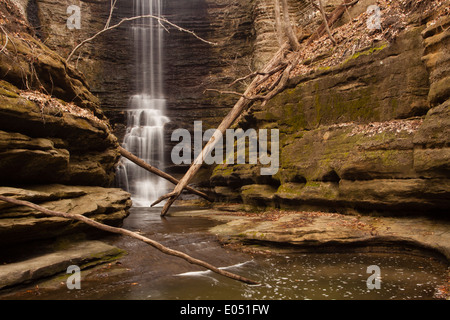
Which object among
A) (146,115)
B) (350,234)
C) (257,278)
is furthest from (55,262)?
(146,115)

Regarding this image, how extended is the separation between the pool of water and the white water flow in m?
11.4

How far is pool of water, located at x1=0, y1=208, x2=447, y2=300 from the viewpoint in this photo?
4602 mm

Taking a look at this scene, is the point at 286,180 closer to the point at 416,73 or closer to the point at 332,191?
the point at 332,191

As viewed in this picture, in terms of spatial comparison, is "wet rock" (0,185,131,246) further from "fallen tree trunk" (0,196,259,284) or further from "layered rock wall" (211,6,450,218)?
"layered rock wall" (211,6,450,218)

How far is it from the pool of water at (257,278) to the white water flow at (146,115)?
11.4m

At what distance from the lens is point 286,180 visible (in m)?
10.9

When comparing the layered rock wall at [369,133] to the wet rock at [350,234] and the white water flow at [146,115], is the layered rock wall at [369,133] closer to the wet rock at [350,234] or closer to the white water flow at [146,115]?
the wet rock at [350,234]

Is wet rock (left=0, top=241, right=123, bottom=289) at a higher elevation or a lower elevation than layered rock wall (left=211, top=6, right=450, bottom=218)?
lower

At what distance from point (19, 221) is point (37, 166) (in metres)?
1.62

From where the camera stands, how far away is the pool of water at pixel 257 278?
4.60 meters

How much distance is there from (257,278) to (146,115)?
18.2 metres

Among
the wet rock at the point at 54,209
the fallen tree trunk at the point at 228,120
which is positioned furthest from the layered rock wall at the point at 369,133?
the wet rock at the point at 54,209

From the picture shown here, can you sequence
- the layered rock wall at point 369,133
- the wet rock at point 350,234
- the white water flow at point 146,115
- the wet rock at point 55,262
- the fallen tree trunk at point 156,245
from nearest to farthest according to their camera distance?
1. the wet rock at point 55,262
2. the fallen tree trunk at point 156,245
3. the wet rock at point 350,234
4. the layered rock wall at point 369,133
5. the white water flow at point 146,115

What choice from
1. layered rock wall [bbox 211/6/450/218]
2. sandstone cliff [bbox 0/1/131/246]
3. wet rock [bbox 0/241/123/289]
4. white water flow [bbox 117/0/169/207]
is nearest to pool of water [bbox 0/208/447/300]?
wet rock [bbox 0/241/123/289]
